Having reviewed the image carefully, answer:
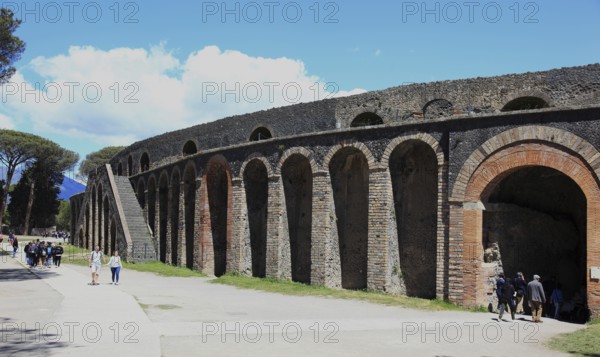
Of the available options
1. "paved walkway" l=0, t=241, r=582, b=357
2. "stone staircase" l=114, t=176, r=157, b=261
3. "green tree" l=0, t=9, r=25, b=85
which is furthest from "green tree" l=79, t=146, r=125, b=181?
"paved walkway" l=0, t=241, r=582, b=357

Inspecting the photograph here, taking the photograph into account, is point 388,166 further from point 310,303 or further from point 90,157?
point 90,157

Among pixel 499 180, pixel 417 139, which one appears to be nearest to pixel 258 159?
pixel 417 139

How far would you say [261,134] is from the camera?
25516 mm

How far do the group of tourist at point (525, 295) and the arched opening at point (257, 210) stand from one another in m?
9.56

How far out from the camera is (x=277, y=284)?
60.3 feet

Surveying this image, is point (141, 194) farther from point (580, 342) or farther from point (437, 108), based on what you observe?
point (580, 342)

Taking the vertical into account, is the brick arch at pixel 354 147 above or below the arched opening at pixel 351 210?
above

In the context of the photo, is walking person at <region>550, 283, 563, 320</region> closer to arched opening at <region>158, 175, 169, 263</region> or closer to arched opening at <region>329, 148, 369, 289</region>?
arched opening at <region>329, 148, 369, 289</region>

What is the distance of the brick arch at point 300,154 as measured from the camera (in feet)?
60.1

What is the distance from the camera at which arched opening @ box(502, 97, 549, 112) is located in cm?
1731

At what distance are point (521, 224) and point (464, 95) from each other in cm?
526

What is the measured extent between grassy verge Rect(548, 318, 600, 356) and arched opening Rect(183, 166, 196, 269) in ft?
58.6

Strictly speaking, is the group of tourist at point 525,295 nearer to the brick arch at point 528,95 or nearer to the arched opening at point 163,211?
the brick arch at point 528,95

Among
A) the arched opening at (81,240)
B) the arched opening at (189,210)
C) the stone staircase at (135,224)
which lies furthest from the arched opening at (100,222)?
the arched opening at (189,210)
